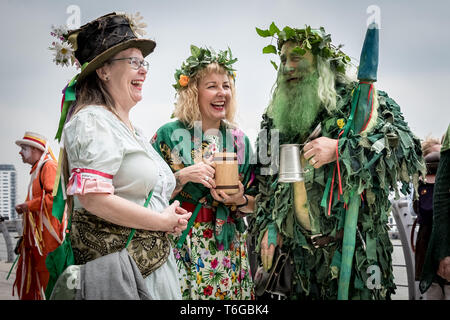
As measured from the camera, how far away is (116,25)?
201 cm

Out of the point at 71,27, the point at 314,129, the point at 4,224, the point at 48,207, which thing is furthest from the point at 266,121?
the point at 4,224

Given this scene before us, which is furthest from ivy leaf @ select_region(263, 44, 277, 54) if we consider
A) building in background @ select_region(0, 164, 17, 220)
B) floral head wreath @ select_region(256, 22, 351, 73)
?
building in background @ select_region(0, 164, 17, 220)

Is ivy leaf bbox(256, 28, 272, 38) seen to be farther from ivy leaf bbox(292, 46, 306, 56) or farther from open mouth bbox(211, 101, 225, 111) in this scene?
open mouth bbox(211, 101, 225, 111)

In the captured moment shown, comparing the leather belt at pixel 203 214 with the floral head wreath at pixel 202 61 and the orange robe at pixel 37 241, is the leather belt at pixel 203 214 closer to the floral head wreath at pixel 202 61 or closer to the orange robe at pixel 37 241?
the floral head wreath at pixel 202 61

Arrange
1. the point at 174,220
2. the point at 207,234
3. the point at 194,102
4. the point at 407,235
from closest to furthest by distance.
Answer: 1. the point at 174,220
2. the point at 207,234
3. the point at 194,102
4. the point at 407,235

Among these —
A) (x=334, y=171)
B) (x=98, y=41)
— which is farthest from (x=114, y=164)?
(x=334, y=171)

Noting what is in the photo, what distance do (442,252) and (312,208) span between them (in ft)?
2.60

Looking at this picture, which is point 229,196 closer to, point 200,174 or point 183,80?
point 200,174

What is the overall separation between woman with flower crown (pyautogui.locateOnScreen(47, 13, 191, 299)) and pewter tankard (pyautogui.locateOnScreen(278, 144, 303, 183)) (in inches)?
26.4

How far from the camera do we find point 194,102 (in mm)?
3113

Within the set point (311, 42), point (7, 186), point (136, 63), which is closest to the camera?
point (136, 63)

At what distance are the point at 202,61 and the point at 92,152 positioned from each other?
5.07 feet

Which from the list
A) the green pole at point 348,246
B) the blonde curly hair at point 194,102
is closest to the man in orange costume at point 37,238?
the blonde curly hair at point 194,102

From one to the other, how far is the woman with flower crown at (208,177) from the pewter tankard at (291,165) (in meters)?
0.43
